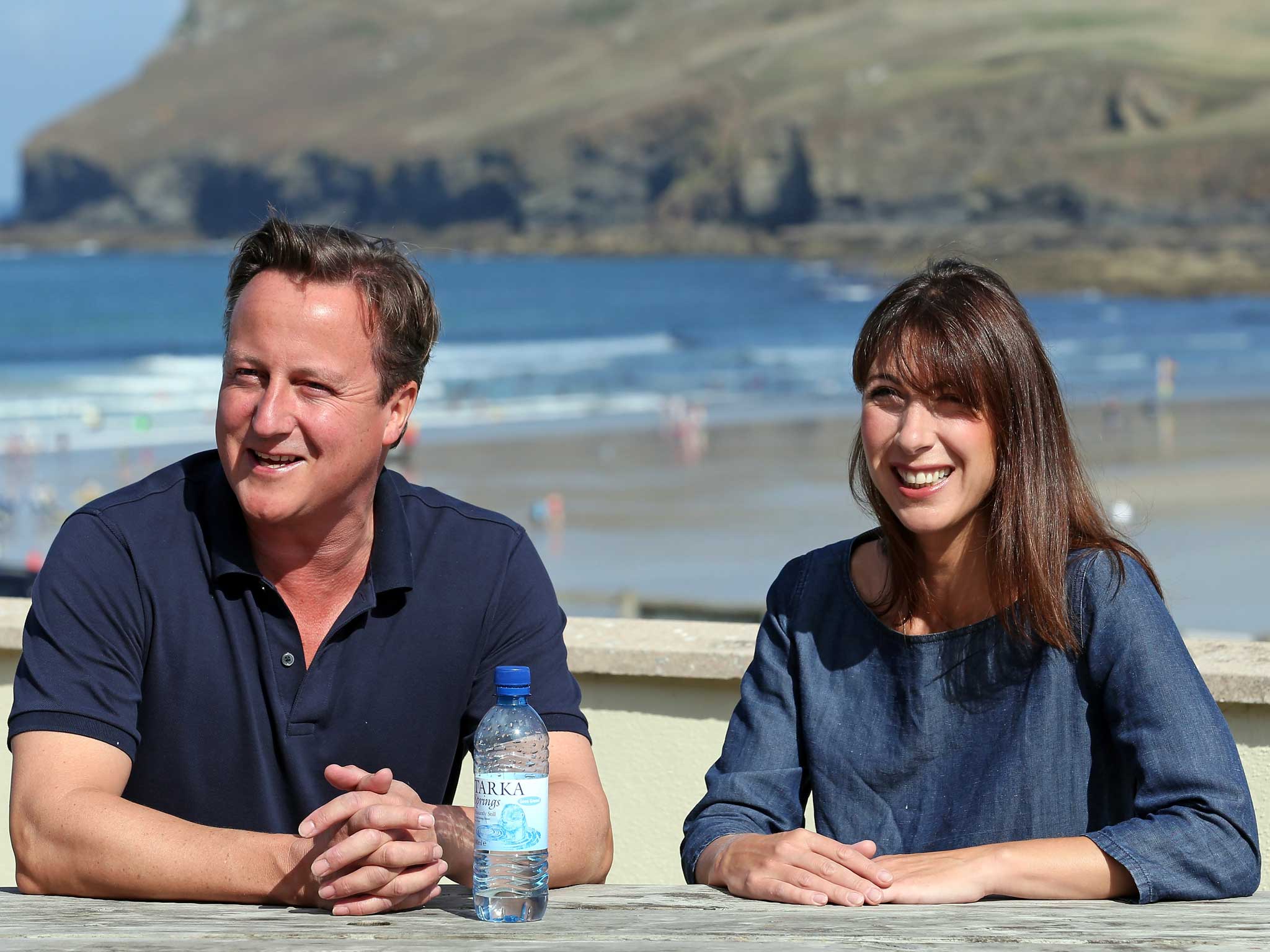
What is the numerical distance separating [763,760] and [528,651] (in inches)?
16.5


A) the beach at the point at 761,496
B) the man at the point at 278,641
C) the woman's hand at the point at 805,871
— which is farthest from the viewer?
the beach at the point at 761,496

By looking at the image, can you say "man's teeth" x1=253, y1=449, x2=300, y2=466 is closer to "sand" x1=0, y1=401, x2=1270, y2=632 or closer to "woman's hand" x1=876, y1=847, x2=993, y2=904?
"woman's hand" x1=876, y1=847, x2=993, y2=904

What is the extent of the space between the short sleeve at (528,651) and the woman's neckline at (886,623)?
486 millimetres

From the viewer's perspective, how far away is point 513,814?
2.00 m

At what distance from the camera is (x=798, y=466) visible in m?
19.2

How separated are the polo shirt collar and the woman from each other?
0.60 meters

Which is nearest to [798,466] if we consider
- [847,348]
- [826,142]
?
[847,348]

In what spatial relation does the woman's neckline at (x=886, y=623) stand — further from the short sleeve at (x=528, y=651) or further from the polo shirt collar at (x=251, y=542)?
the polo shirt collar at (x=251, y=542)

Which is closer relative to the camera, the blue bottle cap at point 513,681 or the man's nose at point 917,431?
the blue bottle cap at point 513,681

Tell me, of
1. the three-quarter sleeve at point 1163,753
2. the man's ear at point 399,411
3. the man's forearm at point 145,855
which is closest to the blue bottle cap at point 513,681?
the man's forearm at point 145,855

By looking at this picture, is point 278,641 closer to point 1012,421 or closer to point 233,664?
point 233,664

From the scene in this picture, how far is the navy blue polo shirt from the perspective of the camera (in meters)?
2.31

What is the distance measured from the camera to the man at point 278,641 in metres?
2.22

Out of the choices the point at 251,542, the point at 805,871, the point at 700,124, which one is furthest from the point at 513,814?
the point at 700,124
